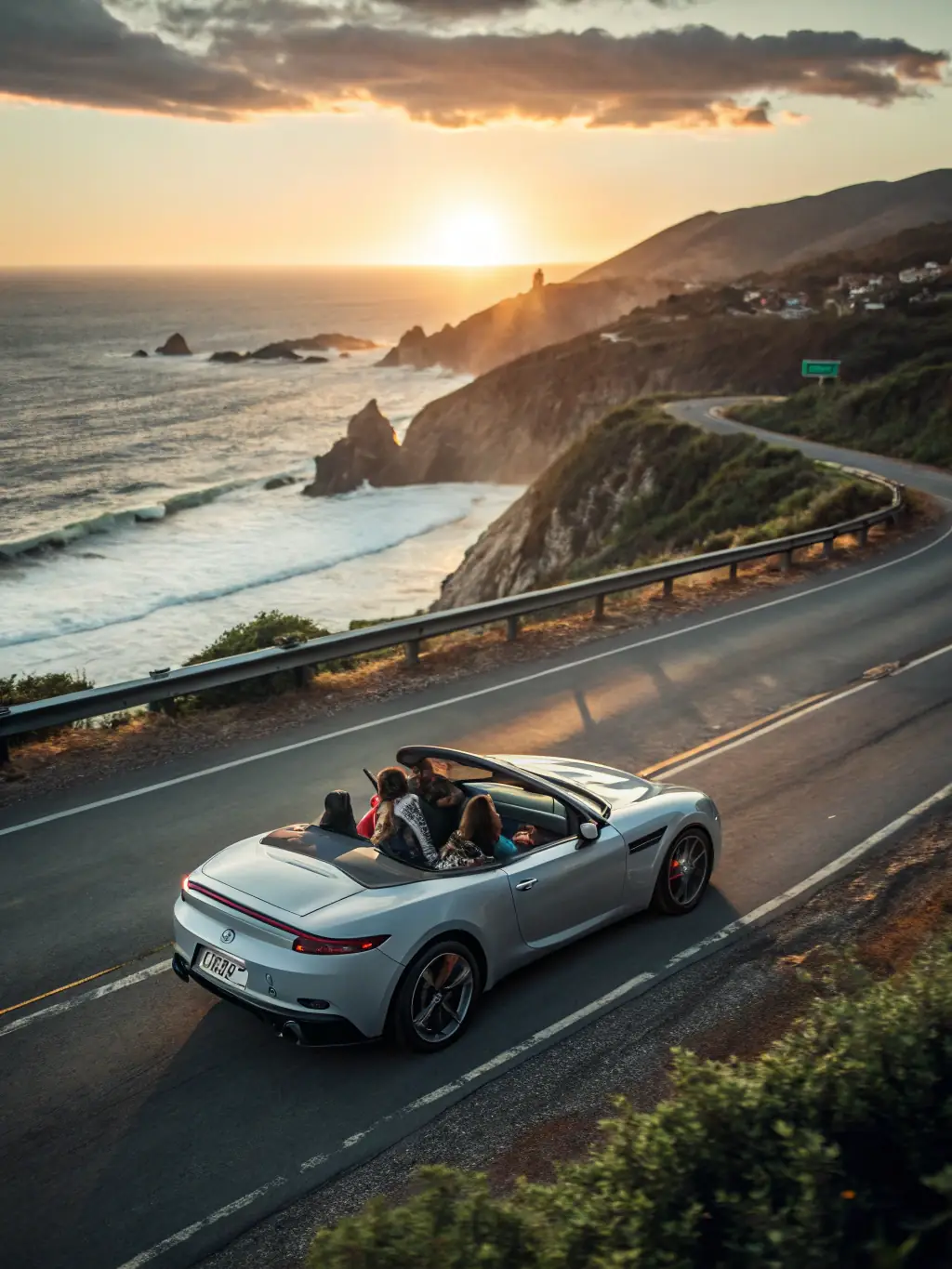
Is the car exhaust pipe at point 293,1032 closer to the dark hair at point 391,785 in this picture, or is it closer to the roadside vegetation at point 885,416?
the dark hair at point 391,785

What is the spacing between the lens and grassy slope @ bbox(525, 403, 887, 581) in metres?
28.9

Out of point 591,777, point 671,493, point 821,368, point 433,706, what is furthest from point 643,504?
point 591,777

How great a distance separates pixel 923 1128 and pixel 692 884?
418 cm

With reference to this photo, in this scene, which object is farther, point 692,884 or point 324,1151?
point 692,884

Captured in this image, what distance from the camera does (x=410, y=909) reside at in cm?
642

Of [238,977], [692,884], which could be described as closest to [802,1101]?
[238,977]

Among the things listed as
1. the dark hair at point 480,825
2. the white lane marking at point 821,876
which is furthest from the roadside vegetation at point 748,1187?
the white lane marking at point 821,876

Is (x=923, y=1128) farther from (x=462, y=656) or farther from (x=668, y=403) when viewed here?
(x=668, y=403)

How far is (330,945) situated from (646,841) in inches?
106

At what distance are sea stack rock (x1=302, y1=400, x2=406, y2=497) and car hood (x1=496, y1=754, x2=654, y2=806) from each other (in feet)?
217

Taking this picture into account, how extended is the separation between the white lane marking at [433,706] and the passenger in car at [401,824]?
15.0ft

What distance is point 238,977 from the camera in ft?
20.9

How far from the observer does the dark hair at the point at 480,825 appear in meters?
7.15

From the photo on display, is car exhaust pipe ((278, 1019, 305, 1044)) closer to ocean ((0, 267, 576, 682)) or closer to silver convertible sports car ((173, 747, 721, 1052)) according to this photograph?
silver convertible sports car ((173, 747, 721, 1052))
